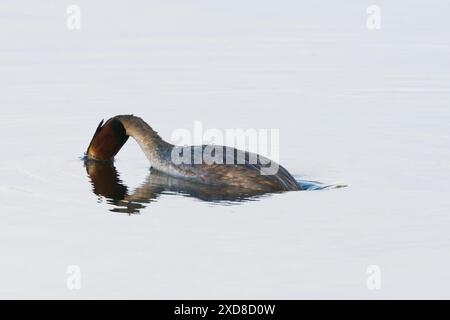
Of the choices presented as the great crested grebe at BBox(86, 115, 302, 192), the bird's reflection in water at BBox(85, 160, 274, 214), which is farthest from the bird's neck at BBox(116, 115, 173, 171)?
the bird's reflection in water at BBox(85, 160, 274, 214)

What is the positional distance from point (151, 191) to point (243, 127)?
3.34 meters

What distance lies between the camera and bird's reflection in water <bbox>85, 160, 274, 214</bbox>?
13406 millimetres

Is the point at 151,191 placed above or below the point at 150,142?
→ below

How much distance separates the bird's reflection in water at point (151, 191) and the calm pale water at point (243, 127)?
117mm

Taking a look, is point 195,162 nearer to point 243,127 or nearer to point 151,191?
point 151,191

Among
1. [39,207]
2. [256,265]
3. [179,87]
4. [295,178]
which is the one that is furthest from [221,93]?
[256,265]

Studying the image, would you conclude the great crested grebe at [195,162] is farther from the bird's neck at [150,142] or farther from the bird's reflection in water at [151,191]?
the bird's reflection in water at [151,191]

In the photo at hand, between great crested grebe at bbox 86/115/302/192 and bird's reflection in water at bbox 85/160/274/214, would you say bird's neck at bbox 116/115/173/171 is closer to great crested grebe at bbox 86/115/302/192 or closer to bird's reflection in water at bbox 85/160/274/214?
great crested grebe at bbox 86/115/302/192

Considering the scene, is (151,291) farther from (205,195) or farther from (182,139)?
(182,139)

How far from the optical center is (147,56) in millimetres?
21141

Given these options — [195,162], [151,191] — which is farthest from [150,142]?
Answer: [151,191]

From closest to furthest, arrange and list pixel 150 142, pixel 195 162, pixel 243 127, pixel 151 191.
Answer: pixel 151 191, pixel 195 162, pixel 150 142, pixel 243 127

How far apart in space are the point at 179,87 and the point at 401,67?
3811 millimetres

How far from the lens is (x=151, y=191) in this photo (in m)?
14.0
